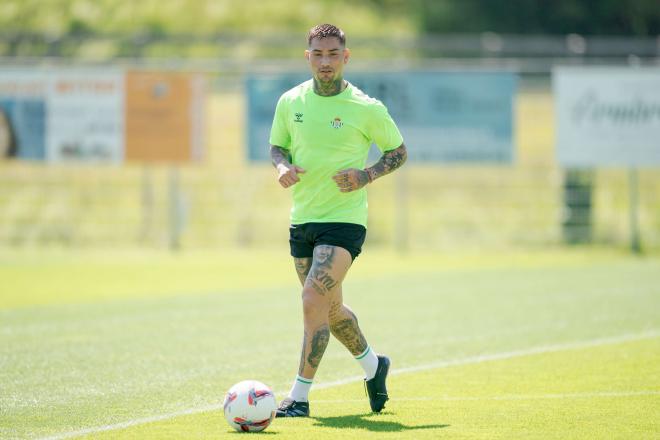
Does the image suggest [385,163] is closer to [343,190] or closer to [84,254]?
[343,190]

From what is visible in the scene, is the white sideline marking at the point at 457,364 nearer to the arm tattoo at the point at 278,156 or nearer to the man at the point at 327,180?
A: the man at the point at 327,180

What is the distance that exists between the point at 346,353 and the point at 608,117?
1265 cm

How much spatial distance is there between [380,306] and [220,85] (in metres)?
12.3

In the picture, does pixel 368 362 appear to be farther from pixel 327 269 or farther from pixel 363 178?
pixel 363 178

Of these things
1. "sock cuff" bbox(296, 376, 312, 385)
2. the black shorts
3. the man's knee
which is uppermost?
the black shorts

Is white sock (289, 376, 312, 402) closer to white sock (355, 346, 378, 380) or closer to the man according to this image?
the man

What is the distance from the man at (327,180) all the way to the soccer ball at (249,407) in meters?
0.50

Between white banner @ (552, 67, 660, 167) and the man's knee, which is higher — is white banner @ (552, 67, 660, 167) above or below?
above

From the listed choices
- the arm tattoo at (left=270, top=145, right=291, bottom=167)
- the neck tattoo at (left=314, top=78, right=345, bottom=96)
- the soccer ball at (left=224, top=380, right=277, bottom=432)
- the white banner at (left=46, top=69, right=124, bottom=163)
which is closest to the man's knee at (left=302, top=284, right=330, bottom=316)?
the soccer ball at (left=224, top=380, right=277, bottom=432)

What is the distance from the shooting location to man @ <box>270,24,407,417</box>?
805 centimetres

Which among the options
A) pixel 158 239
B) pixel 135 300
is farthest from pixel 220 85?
pixel 135 300

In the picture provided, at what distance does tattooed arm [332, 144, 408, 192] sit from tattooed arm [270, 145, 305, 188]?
0.86ft

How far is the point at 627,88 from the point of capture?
22531 mm

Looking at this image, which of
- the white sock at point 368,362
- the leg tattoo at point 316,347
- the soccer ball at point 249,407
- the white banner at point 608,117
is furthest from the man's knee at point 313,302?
the white banner at point 608,117
